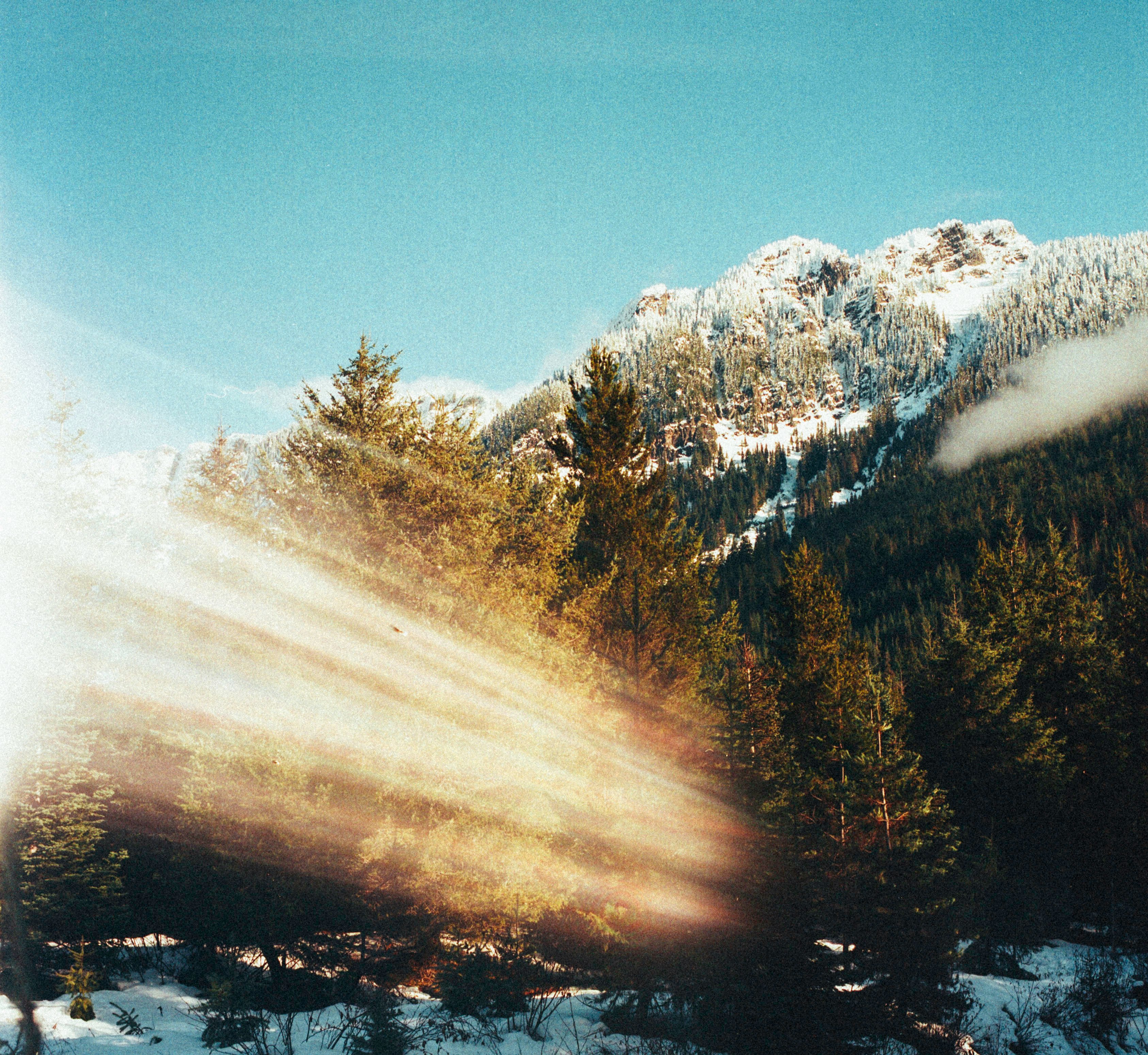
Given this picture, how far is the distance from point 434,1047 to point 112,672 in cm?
1741

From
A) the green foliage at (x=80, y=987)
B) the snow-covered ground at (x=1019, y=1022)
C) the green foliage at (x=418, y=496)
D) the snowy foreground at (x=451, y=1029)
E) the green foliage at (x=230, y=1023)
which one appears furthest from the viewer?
the green foliage at (x=418, y=496)

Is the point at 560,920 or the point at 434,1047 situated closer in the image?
the point at 434,1047

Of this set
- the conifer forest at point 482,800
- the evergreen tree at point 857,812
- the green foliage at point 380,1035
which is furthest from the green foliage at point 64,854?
the evergreen tree at point 857,812

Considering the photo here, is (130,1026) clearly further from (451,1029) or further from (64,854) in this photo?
(64,854)

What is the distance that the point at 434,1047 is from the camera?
891cm

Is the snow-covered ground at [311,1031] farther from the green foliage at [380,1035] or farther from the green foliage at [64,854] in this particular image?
the green foliage at [64,854]

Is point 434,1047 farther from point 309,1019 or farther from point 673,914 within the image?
point 673,914

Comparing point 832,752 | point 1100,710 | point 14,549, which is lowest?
point 832,752

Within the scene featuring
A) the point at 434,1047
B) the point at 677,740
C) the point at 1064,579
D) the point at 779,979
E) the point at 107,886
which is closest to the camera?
the point at 434,1047

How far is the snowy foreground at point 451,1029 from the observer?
29.4ft

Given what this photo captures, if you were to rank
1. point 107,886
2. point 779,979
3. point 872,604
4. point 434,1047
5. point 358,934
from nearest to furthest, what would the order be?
point 434,1047 → point 779,979 → point 358,934 → point 107,886 → point 872,604

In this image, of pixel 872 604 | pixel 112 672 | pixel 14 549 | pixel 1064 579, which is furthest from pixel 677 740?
pixel 872 604

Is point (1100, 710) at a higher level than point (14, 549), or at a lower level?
lower

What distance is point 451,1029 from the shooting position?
31.6ft
